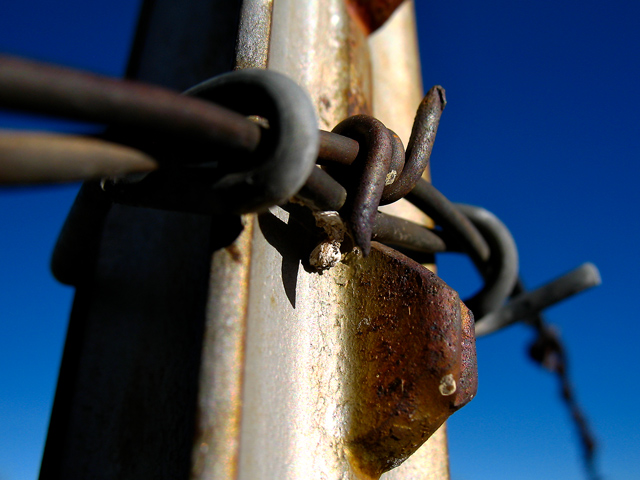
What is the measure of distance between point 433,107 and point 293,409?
24cm

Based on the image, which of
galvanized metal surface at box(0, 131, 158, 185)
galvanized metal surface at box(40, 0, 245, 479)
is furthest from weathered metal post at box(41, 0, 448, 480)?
galvanized metal surface at box(0, 131, 158, 185)

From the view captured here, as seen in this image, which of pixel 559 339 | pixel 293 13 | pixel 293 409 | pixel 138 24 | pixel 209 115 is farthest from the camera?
pixel 559 339

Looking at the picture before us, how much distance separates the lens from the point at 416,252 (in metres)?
0.53

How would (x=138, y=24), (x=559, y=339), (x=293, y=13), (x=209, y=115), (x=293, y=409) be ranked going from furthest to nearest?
1. (x=559, y=339)
2. (x=138, y=24)
3. (x=293, y=13)
4. (x=293, y=409)
5. (x=209, y=115)

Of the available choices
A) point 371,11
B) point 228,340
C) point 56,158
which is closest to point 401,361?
point 228,340

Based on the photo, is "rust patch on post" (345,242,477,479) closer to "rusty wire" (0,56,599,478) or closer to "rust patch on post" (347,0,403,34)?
"rusty wire" (0,56,599,478)

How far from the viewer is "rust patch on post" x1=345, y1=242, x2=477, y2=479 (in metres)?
0.39

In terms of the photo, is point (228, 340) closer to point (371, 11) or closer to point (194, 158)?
point (194, 158)

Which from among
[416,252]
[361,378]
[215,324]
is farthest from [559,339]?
[215,324]

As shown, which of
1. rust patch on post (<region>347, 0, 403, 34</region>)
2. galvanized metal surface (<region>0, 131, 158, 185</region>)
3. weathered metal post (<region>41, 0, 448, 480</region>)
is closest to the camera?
galvanized metal surface (<region>0, 131, 158, 185</region>)

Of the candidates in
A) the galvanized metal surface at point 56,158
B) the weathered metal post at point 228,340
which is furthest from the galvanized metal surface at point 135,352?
the galvanized metal surface at point 56,158

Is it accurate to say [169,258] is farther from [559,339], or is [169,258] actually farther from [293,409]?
[559,339]

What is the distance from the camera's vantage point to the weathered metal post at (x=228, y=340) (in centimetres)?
33

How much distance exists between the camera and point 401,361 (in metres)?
0.40
